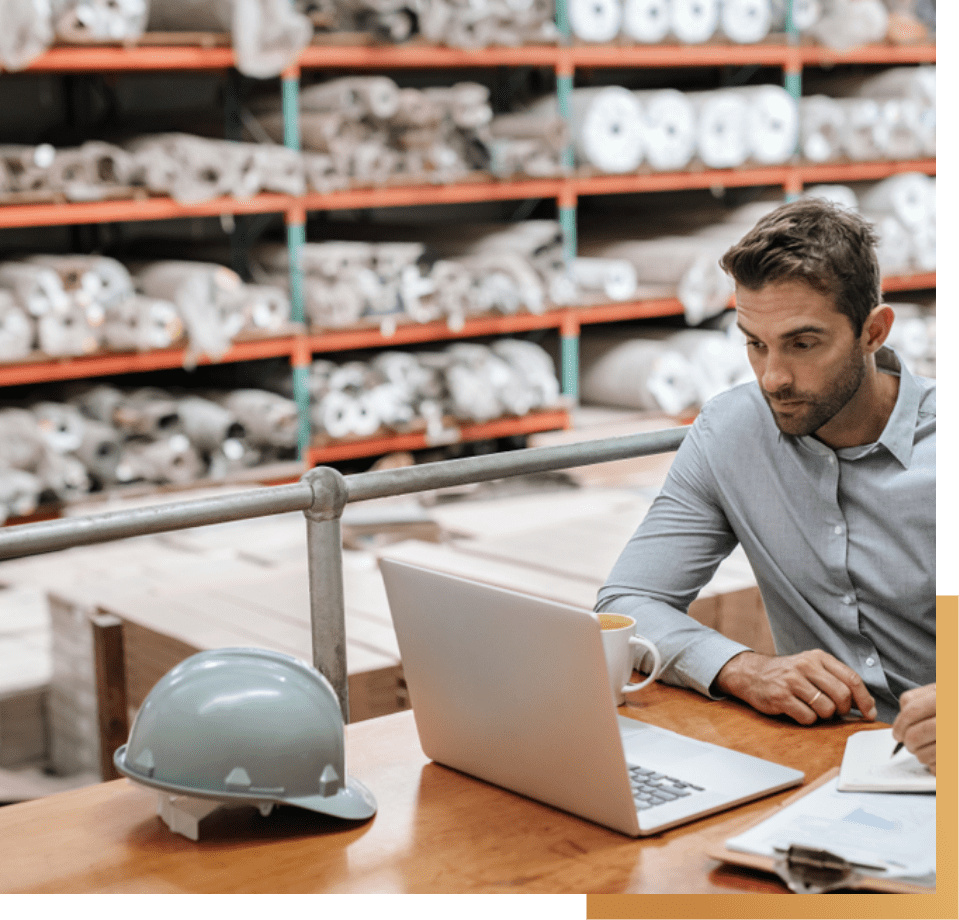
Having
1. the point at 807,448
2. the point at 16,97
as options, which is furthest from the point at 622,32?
the point at 807,448

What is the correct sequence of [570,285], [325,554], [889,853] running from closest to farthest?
[889,853] < [325,554] < [570,285]

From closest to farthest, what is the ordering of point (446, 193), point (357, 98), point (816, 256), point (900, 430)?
1. point (816, 256)
2. point (900, 430)
3. point (357, 98)
4. point (446, 193)

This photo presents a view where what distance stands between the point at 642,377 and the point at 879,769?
465cm

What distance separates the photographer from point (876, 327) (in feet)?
5.65

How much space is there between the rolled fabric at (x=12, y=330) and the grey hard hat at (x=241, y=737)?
3.31m

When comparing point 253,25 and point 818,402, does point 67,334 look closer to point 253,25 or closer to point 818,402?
point 253,25

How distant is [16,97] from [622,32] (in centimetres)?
252

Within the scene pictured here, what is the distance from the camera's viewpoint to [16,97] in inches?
206

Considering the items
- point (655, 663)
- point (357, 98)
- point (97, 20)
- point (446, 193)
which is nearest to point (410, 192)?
point (446, 193)

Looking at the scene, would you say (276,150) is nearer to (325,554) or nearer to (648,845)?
(325,554)

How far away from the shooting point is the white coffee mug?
1511mm

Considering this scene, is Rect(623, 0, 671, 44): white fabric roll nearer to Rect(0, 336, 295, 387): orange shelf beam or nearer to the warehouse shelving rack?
the warehouse shelving rack

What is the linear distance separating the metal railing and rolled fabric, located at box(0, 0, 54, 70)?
2825 mm

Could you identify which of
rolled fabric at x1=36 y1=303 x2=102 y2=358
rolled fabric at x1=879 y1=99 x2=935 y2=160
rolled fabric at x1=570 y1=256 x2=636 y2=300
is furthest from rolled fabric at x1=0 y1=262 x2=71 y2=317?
rolled fabric at x1=879 y1=99 x2=935 y2=160
